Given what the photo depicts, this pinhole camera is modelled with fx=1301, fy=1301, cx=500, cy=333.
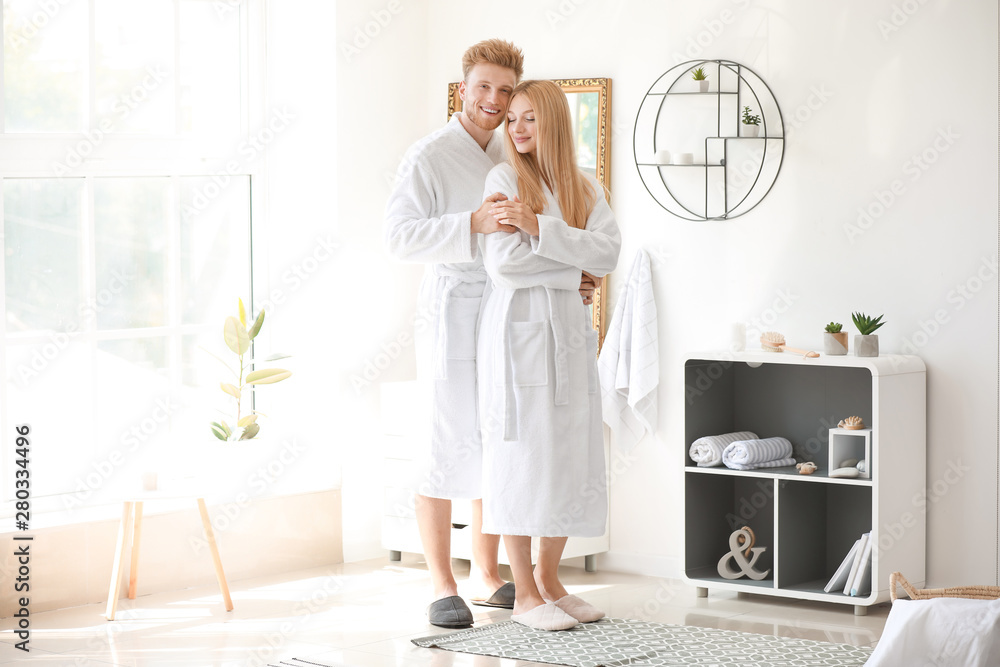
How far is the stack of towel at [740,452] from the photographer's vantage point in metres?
4.04

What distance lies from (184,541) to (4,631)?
2.33 ft

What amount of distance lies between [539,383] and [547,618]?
64cm

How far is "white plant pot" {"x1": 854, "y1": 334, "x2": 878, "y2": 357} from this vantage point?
12.7 feet

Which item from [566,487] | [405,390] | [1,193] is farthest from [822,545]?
[1,193]

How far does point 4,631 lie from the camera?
362 centimetres

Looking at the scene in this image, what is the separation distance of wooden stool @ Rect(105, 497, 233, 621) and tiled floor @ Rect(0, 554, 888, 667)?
5cm

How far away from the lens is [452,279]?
3.65 metres

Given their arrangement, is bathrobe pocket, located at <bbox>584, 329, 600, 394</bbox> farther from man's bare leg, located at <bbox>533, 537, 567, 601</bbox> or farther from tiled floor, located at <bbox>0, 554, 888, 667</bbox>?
tiled floor, located at <bbox>0, 554, 888, 667</bbox>

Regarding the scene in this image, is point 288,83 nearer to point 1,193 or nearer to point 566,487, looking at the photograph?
point 1,193

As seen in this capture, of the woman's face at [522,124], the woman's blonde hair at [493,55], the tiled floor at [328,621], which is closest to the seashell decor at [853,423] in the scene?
the tiled floor at [328,621]

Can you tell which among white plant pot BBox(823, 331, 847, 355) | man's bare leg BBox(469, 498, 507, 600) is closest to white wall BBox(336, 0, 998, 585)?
white plant pot BBox(823, 331, 847, 355)

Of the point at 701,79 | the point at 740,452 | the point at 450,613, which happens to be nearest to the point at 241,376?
the point at 450,613

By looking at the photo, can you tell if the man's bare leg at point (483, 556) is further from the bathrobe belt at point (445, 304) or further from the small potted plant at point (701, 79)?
the small potted plant at point (701, 79)

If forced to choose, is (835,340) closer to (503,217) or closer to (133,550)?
(503,217)
